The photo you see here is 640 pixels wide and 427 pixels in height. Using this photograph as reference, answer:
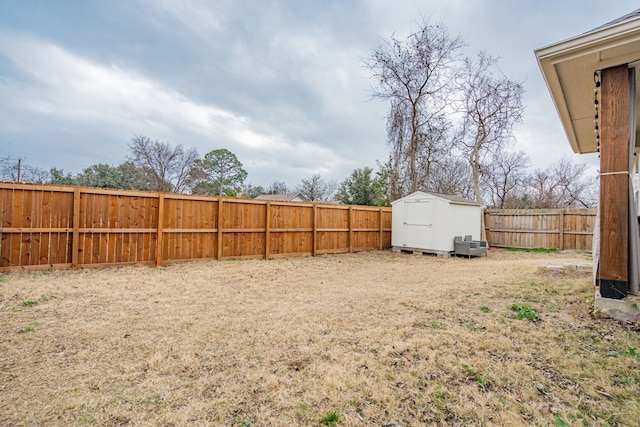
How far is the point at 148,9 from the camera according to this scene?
26.5 feet

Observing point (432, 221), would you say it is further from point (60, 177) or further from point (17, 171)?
point (60, 177)

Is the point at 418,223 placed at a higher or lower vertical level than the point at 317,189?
lower

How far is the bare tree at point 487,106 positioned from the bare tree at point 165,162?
1984 cm

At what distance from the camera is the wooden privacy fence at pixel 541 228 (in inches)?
418

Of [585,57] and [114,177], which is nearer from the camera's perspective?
[585,57]

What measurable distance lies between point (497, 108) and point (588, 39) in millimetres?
12193

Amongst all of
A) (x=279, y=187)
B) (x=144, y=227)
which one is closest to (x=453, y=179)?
(x=279, y=187)

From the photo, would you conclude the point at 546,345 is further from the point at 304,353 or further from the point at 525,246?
the point at 525,246

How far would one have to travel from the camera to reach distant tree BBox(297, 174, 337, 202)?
28.0m

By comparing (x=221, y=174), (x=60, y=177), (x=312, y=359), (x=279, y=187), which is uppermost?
(x=221, y=174)

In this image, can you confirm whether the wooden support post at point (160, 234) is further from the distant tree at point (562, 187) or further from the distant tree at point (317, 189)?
the distant tree at point (562, 187)

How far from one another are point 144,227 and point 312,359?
591cm

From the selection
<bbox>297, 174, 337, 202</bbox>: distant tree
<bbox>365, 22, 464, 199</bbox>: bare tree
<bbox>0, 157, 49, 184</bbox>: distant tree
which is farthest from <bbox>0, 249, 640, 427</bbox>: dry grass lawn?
<bbox>297, 174, 337, 202</bbox>: distant tree

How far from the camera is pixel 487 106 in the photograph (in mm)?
13430
